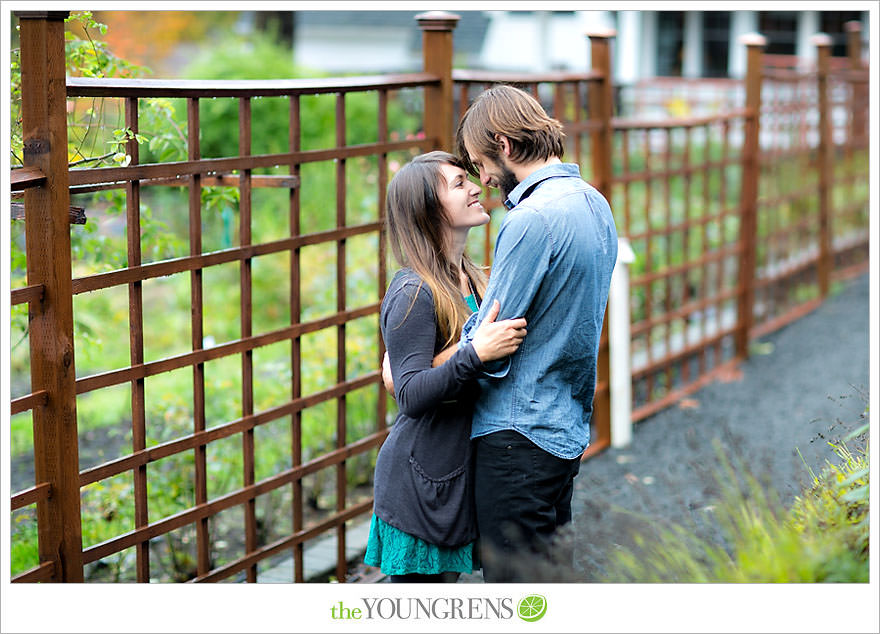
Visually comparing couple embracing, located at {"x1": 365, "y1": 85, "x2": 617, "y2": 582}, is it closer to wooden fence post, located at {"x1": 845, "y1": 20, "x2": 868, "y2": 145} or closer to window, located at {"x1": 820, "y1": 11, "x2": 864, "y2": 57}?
wooden fence post, located at {"x1": 845, "y1": 20, "x2": 868, "y2": 145}

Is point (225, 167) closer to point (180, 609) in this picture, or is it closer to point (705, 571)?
point (180, 609)

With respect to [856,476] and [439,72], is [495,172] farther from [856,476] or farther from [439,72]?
[439,72]

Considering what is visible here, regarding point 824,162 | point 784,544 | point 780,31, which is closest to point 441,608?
point 784,544

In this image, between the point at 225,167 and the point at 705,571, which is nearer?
the point at 705,571

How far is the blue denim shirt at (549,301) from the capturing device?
2.35 m

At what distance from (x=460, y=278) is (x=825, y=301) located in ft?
23.8

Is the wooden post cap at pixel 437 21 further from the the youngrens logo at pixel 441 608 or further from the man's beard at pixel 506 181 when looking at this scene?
the the youngrens logo at pixel 441 608

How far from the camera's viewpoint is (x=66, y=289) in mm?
2598

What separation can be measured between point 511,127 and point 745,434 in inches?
143

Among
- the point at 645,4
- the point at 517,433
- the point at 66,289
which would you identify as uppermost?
the point at 645,4

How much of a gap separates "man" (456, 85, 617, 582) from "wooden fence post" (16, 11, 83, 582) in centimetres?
96

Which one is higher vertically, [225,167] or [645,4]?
[645,4]

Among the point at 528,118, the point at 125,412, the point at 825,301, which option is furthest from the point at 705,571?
the point at 825,301

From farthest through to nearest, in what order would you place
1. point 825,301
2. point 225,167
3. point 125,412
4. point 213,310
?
point 825,301 → point 213,310 → point 125,412 → point 225,167
